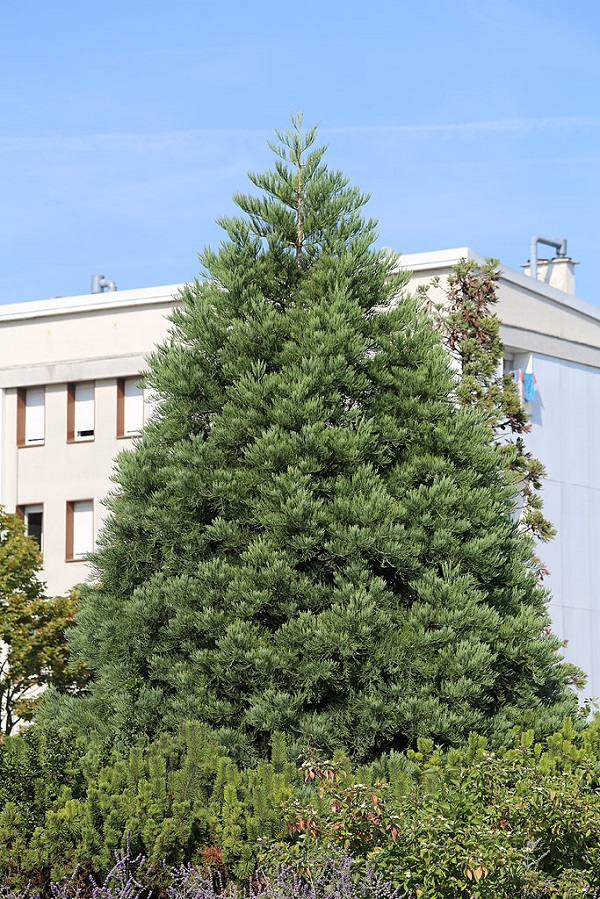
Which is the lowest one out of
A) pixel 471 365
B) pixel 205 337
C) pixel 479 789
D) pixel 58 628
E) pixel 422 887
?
pixel 422 887

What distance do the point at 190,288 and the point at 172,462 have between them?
168cm

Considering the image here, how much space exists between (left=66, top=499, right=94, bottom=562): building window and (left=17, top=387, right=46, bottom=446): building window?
2.37 m

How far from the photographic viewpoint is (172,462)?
432 inches

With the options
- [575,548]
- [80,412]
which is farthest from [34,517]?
[575,548]

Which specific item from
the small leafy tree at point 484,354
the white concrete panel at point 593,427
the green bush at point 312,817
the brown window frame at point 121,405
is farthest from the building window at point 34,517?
the green bush at point 312,817

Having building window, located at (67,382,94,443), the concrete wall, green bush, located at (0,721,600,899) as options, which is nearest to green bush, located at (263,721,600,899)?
green bush, located at (0,721,600,899)

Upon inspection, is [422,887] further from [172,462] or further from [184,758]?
[172,462]

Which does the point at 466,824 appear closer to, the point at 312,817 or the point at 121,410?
the point at 312,817

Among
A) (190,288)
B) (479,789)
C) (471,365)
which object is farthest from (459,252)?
(479,789)

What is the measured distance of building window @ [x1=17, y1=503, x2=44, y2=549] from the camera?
3906 centimetres

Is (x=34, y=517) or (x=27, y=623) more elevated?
(x=34, y=517)

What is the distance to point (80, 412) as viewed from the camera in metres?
39.1

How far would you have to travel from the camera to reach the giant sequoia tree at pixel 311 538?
1011 centimetres

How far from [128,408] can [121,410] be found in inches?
7.8
